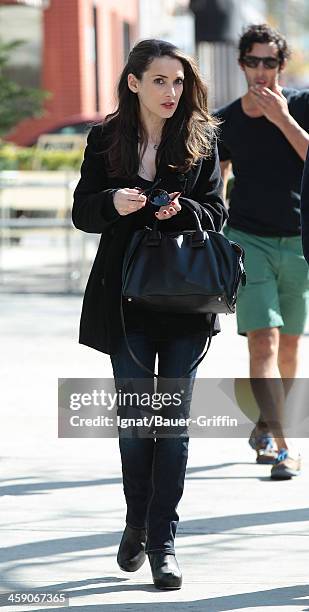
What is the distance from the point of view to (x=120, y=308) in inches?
189

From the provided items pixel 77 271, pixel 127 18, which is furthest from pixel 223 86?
pixel 77 271

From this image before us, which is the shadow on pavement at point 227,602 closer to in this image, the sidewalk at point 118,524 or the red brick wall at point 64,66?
the sidewalk at point 118,524

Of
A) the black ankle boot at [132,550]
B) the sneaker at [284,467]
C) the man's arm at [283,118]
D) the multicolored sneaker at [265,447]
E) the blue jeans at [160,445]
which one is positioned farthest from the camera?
the multicolored sneaker at [265,447]

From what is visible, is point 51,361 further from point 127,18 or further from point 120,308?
point 127,18

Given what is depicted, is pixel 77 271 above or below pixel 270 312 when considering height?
below

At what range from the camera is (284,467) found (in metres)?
6.40

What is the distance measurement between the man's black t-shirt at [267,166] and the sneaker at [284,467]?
3.20 feet

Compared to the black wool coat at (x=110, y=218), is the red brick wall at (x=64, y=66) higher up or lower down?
lower down

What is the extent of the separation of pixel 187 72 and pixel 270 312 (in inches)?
71.8

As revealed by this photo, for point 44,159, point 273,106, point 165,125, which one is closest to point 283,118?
point 273,106

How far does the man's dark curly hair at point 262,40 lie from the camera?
6.47 metres

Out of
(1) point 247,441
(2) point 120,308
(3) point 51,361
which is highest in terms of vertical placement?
(2) point 120,308

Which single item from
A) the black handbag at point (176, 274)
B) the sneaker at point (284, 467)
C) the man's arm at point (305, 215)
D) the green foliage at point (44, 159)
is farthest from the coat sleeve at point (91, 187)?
the green foliage at point (44, 159)

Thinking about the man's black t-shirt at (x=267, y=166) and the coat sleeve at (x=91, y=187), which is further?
the man's black t-shirt at (x=267, y=166)
